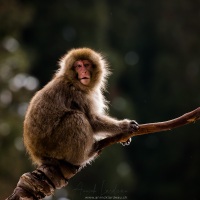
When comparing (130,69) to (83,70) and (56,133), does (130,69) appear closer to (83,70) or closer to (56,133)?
(83,70)

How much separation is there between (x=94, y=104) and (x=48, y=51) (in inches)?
941

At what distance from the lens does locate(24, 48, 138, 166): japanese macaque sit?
7.45m

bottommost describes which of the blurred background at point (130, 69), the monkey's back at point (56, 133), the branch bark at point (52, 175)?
the branch bark at point (52, 175)

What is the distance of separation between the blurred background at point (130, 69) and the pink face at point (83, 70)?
15.2 m

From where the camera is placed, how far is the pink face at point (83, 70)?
320 inches

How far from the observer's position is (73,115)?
24.8ft

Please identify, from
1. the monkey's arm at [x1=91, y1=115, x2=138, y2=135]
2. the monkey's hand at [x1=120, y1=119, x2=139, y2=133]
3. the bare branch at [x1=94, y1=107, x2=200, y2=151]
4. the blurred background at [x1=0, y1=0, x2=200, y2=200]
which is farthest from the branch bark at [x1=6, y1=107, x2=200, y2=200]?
the blurred background at [x1=0, y1=0, x2=200, y2=200]

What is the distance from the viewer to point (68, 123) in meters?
7.48

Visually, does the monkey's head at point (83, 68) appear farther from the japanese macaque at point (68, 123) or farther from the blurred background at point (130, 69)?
the blurred background at point (130, 69)

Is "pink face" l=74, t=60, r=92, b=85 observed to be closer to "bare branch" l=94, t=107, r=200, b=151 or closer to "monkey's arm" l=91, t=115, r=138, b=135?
"monkey's arm" l=91, t=115, r=138, b=135

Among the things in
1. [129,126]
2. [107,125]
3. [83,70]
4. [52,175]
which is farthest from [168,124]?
[83,70]

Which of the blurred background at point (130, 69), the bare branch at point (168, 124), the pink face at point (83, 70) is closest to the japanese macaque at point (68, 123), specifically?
the pink face at point (83, 70)

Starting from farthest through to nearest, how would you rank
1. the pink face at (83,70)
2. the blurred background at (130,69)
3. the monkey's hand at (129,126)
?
the blurred background at (130,69)
the pink face at (83,70)
the monkey's hand at (129,126)

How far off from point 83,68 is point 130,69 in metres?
26.7
